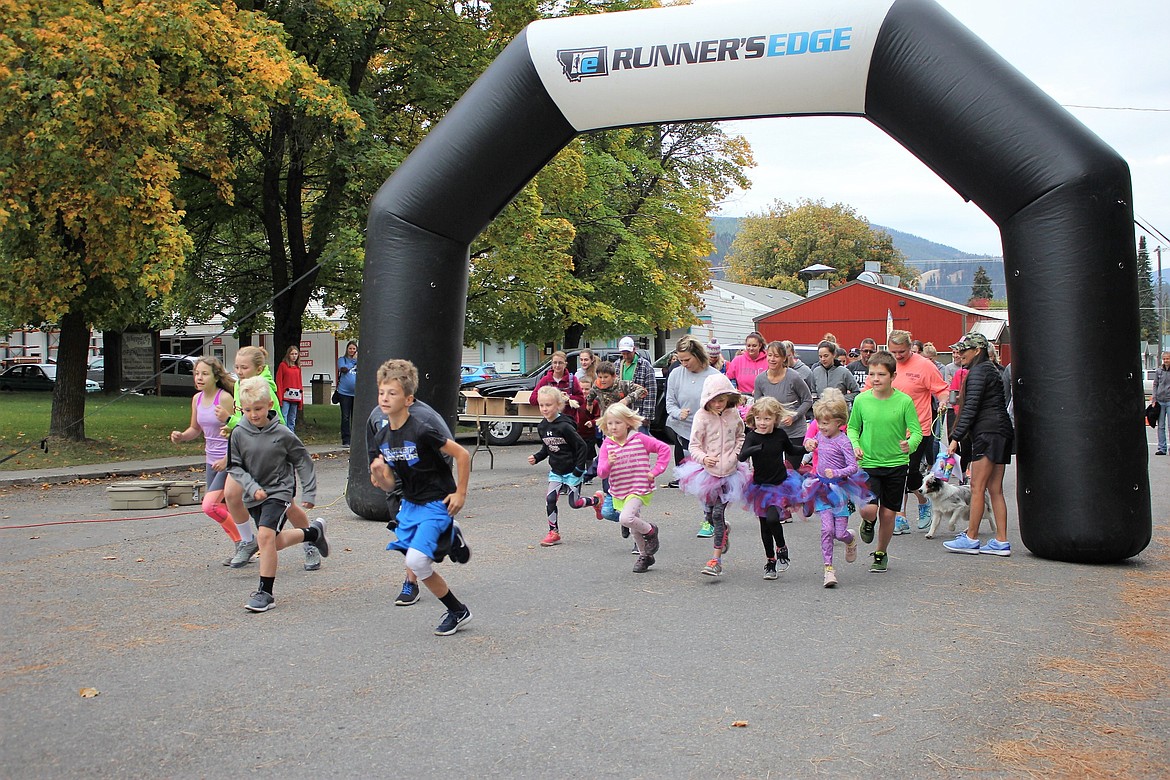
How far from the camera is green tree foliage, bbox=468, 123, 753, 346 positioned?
2238 centimetres

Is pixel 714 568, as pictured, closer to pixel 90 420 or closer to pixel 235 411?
pixel 235 411

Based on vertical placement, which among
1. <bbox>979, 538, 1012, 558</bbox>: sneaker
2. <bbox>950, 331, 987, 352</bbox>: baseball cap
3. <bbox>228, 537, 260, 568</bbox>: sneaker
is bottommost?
<bbox>979, 538, 1012, 558</bbox>: sneaker

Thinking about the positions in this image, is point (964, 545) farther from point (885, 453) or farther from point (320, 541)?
point (320, 541)

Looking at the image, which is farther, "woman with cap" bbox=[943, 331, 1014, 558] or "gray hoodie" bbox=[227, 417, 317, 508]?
"woman with cap" bbox=[943, 331, 1014, 558]

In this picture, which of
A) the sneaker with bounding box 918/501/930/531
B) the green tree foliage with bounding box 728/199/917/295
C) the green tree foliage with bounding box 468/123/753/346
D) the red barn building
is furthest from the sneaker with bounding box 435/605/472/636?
the green tree foliage with bounding box 728/199/917/295

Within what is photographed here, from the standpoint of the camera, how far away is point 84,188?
14570mm

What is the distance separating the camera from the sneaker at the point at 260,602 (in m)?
6.77

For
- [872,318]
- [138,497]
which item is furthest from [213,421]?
[872,318]

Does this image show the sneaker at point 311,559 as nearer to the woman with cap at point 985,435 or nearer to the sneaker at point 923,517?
the woman with cap at point 985,435

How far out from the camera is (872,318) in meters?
49.4

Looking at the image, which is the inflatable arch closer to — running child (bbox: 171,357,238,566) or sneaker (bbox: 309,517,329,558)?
running child (bbox: 171,357,238,566)

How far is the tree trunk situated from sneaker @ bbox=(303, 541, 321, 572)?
11.0 metres

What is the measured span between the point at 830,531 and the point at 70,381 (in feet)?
46.5

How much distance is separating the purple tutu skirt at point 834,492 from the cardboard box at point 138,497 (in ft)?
24.1
